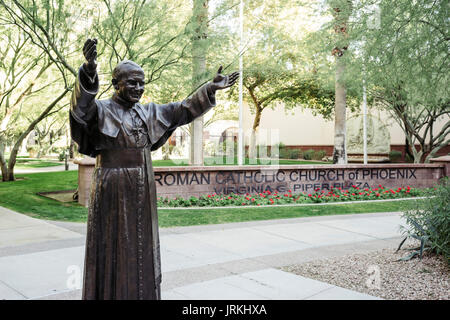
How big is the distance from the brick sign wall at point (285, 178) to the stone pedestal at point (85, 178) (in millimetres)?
1747

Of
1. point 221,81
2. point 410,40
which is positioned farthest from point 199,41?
point 221,81

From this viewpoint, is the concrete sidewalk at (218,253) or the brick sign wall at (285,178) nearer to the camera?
the concrete sidewalk at (218,253)

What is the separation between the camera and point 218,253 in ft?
21.9

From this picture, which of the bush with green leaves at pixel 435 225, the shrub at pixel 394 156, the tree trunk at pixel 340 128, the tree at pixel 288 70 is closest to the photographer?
the bush with green leaves at pixel 435 225

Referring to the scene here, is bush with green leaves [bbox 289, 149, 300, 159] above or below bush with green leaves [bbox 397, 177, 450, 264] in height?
above

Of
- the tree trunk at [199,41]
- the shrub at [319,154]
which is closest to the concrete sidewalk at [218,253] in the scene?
the tree trunk at [199,41]

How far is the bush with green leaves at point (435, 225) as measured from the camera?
18.4 ft

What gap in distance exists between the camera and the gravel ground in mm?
4859

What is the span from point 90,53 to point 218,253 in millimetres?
4572

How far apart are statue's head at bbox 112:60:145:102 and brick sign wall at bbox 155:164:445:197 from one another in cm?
840

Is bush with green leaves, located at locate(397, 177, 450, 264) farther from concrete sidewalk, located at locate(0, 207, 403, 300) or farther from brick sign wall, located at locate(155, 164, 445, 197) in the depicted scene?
brick sign wall, located at locate(155, 164, 445, 197)

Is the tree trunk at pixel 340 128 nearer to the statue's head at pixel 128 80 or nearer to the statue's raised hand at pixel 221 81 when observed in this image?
the statue's raised hand at pixel 221 81

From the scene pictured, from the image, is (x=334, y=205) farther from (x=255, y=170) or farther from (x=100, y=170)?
(x=100, y=170)

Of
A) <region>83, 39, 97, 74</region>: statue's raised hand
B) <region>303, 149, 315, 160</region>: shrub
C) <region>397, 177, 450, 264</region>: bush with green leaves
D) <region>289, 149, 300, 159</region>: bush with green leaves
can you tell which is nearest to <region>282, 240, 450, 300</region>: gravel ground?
<region>397, 177, 450, 264</region>: bush with green leaves
